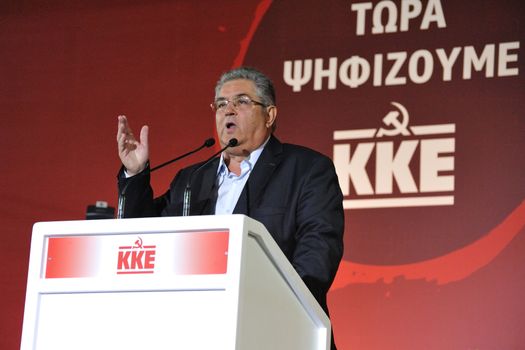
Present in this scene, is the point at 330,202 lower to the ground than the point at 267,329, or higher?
higher

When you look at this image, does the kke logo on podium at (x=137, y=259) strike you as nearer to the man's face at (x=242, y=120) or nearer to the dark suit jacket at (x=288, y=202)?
the dark suit jacket at (x=288, y=202)

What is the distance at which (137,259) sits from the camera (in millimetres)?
2213

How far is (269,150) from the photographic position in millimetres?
3143

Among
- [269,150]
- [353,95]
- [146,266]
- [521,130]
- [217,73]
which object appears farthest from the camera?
[217,73]

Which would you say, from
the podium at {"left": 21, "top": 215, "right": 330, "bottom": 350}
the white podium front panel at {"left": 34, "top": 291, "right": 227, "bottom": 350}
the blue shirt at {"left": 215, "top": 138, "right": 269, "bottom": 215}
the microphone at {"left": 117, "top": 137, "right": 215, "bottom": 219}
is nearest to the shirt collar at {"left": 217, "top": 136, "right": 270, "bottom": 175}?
the blue shirt at {"left": 215, "top": 138, "right": 269, "bottom": 215}

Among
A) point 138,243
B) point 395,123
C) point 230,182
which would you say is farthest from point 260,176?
point 395,123

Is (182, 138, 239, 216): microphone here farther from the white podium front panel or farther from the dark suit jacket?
the white podium front panel

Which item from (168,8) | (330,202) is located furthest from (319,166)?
(168,8)

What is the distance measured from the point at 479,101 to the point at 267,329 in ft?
7.54

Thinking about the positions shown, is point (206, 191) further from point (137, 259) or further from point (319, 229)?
point (137, 259)

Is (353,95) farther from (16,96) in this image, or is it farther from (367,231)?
(16,96)

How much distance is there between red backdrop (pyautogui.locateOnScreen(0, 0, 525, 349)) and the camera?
414 centimetres

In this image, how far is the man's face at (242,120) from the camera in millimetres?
3160

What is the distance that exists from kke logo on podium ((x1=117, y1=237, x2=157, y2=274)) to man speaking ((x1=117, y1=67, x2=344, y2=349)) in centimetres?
54
